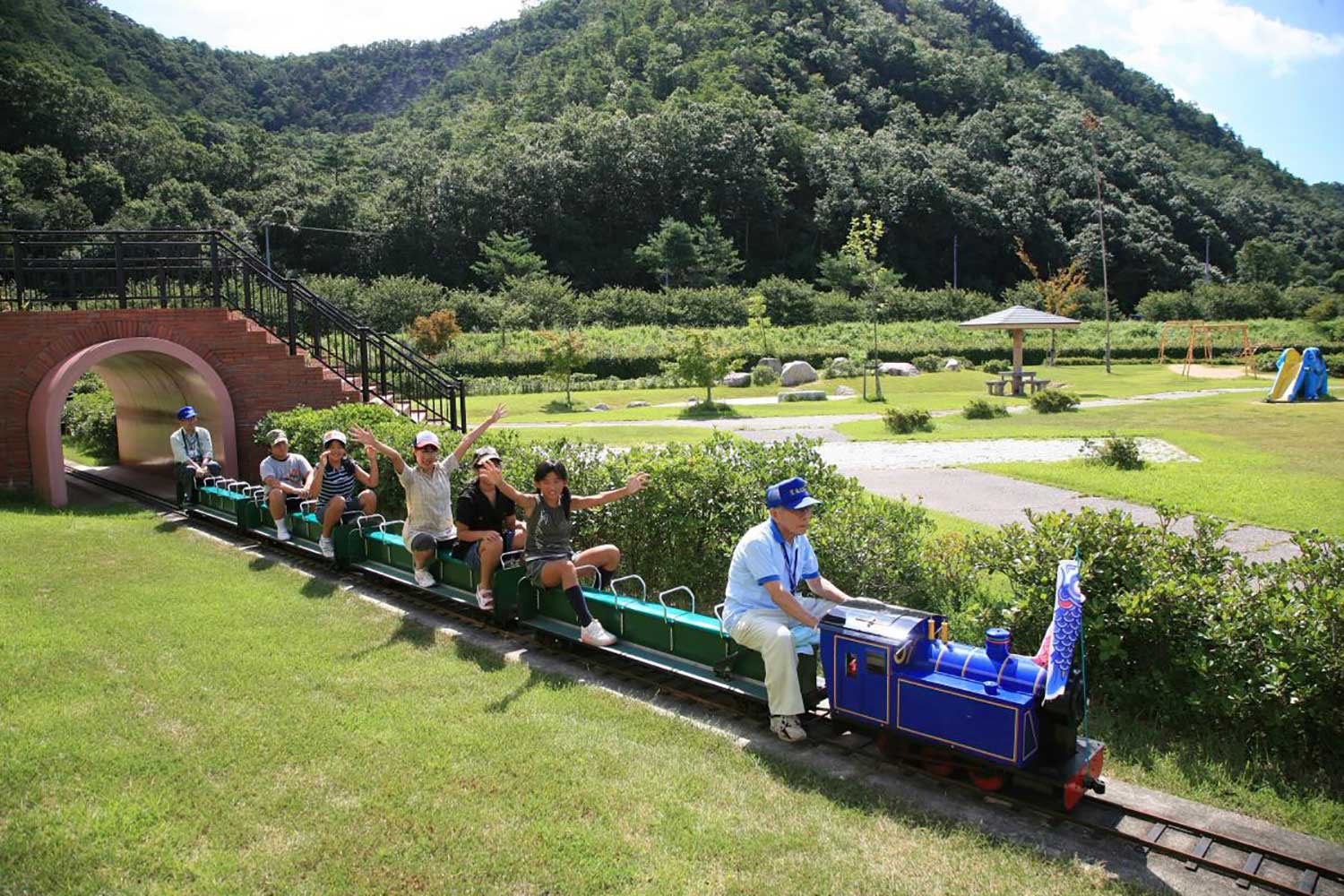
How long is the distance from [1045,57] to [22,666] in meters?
162

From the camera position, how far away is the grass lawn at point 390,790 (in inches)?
164

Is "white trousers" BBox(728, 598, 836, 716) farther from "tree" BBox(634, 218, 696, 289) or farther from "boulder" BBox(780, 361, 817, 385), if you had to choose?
"tree" BBox(634, 218, 696, 289)

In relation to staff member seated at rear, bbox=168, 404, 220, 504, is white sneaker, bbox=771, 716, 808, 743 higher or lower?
lower

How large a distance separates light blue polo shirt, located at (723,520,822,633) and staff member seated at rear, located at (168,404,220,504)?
9602mm

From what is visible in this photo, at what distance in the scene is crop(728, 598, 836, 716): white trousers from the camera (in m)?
5.56

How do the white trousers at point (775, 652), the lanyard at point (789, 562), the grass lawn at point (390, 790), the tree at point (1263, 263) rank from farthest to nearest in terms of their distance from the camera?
the tree at point (1263, 263)
the lanyard at point (789, 562)
the white trousers at point (775, 652)
the grass lawn at point (390, 790)

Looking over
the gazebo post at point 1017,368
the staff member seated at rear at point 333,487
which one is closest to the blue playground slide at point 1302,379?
the gazebo post at point 1017,368

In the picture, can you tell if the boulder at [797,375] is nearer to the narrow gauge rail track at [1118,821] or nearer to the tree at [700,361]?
the tree at [700,361]

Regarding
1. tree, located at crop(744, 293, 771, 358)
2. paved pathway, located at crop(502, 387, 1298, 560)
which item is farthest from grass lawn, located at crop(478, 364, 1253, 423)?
tree, located at crop(744, 293, 771, 358)

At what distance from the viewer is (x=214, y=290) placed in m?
A: 15.8

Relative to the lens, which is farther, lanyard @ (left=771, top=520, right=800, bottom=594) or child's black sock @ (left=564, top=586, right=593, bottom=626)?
child's black sock @ (left=564, top=586, right=593, bottom=626)

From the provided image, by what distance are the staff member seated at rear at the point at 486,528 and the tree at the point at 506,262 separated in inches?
2551

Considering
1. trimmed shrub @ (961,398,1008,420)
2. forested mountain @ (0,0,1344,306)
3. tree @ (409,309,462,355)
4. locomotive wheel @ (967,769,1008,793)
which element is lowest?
locomotive wheel @ (967,769,1008,793)

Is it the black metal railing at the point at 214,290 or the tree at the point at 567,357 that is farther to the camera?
the tree at the point at 567,357
